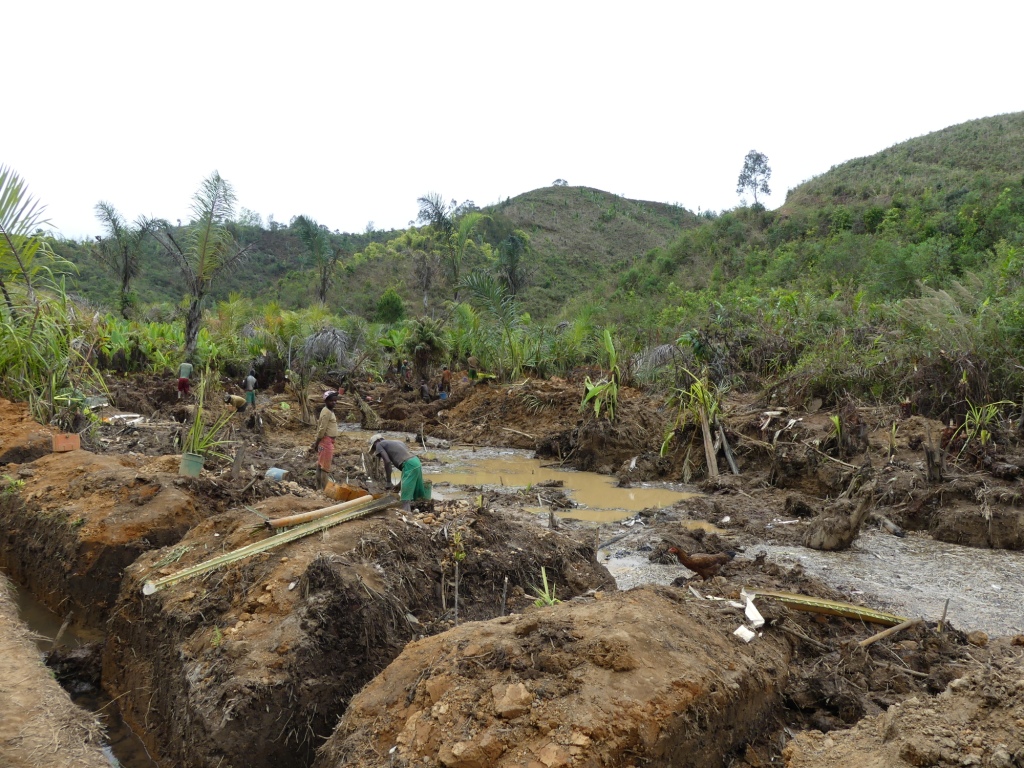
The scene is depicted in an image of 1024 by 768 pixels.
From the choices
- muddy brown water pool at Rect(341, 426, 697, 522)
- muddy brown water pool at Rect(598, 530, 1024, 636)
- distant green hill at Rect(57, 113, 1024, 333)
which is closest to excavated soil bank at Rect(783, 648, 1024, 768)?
muddy brown water pool at Rect(598, 530, 1024, 636)

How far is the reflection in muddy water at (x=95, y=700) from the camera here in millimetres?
4148

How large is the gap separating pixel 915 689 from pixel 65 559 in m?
6.33

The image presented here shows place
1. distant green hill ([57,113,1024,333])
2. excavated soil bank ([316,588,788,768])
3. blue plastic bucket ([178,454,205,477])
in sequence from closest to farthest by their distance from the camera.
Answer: excavated soil bank ([316,588,788,768]), blue plastic bucket ([178,454,205,477]), distant green hill ([57,113,1024,333])

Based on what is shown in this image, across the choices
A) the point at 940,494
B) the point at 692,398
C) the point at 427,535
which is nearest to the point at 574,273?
the point at 692,398

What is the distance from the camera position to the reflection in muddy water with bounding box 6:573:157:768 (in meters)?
4.15

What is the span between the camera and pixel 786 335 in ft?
48.1

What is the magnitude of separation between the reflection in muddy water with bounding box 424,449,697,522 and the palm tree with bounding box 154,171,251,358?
8.33m

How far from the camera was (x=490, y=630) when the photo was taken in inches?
135

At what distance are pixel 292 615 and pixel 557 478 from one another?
761 cm

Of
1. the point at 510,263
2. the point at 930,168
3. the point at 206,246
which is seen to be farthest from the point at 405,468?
the point at 930,168

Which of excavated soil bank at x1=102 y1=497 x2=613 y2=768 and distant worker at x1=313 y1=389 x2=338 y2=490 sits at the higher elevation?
distant worker at x1=313 y1=389 x2=338 y2=490

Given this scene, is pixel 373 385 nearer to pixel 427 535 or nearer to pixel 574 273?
pixel 427 535

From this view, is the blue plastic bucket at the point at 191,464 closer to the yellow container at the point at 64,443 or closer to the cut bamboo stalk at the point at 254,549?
the yellow container at the point at 64,443

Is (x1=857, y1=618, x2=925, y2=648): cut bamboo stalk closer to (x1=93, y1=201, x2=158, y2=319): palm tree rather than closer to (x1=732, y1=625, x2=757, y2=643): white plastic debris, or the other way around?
(x1=732, y1=625, x2=757, y2=643): white plastic debris
